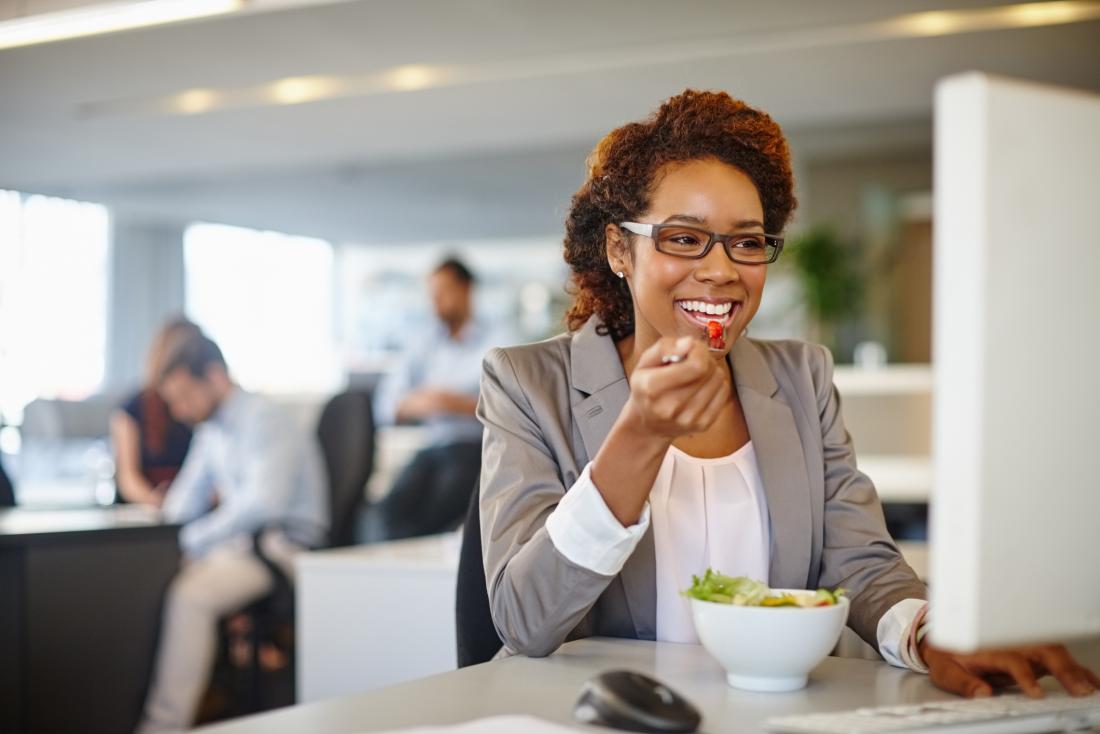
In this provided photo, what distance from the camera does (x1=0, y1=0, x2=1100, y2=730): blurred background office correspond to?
217 inches

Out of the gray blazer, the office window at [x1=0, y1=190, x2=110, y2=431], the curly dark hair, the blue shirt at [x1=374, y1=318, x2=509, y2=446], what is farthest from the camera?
the office window at [x1=0, y1=190, x2=110, y2=431]

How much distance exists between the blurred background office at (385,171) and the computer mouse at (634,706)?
0.94 meters

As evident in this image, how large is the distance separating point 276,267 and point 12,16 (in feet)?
32.4

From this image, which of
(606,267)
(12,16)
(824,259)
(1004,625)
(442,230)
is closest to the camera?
(1004,625)

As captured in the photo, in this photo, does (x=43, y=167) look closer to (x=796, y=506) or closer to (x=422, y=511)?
(x=422, y=511)

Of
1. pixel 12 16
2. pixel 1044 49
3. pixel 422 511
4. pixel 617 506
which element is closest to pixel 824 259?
pixel 1044 49

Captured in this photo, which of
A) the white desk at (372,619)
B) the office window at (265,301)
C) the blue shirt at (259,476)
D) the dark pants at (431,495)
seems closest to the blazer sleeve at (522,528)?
the white desk at (372,619)

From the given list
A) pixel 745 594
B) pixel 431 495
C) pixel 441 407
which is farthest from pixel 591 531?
pixel 441 407

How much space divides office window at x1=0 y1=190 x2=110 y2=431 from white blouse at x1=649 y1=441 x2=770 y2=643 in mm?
10283

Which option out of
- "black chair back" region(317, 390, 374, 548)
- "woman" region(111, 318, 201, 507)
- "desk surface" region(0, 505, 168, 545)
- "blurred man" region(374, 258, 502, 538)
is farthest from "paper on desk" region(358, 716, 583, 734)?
"woman" region(111, 318, 201, 507)

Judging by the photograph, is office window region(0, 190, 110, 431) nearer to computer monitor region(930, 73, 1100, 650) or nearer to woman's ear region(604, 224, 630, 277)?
woman's ear region(604, 224, 630, 277)

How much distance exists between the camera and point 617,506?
116 centimetres

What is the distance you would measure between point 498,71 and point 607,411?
5.35 metres

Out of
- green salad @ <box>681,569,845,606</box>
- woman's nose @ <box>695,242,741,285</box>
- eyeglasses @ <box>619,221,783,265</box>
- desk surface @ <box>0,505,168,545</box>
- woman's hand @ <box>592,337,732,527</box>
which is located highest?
eyeglasses @ <box>619,221,783,265</box>
